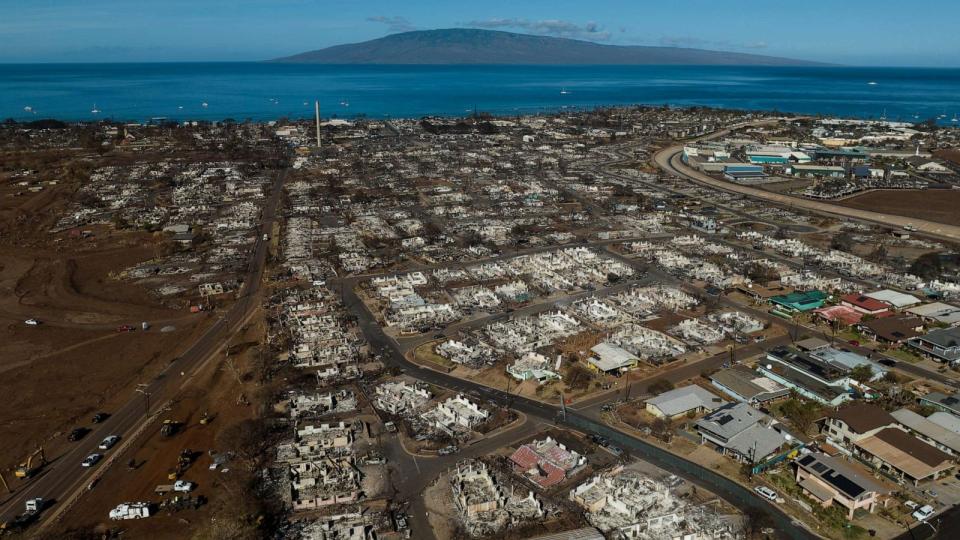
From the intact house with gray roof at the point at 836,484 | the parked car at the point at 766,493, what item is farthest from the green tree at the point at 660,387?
the parked car at the point at 766,493

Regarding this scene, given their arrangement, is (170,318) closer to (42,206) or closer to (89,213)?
(89,213)

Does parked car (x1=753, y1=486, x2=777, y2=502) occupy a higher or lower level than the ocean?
lower

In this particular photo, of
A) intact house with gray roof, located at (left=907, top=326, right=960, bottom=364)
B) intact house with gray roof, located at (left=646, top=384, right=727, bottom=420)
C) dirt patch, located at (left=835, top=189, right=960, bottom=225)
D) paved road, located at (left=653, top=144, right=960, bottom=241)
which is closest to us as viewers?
intact house with gray roof, located at (left=646, top=384, right=727, bottom=420)

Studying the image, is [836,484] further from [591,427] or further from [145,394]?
[145,394]

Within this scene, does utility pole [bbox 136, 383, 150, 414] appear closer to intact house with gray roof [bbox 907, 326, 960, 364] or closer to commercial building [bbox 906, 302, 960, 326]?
intact house with gray roof [bbox 907, 326, 960, 364]

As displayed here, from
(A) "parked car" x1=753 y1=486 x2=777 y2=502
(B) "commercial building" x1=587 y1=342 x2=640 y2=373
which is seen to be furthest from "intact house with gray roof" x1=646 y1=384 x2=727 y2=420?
(A) "parked car" x1=753 y1=486 x2=777 y2=502

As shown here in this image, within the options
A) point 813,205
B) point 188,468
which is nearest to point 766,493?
point 188,468
